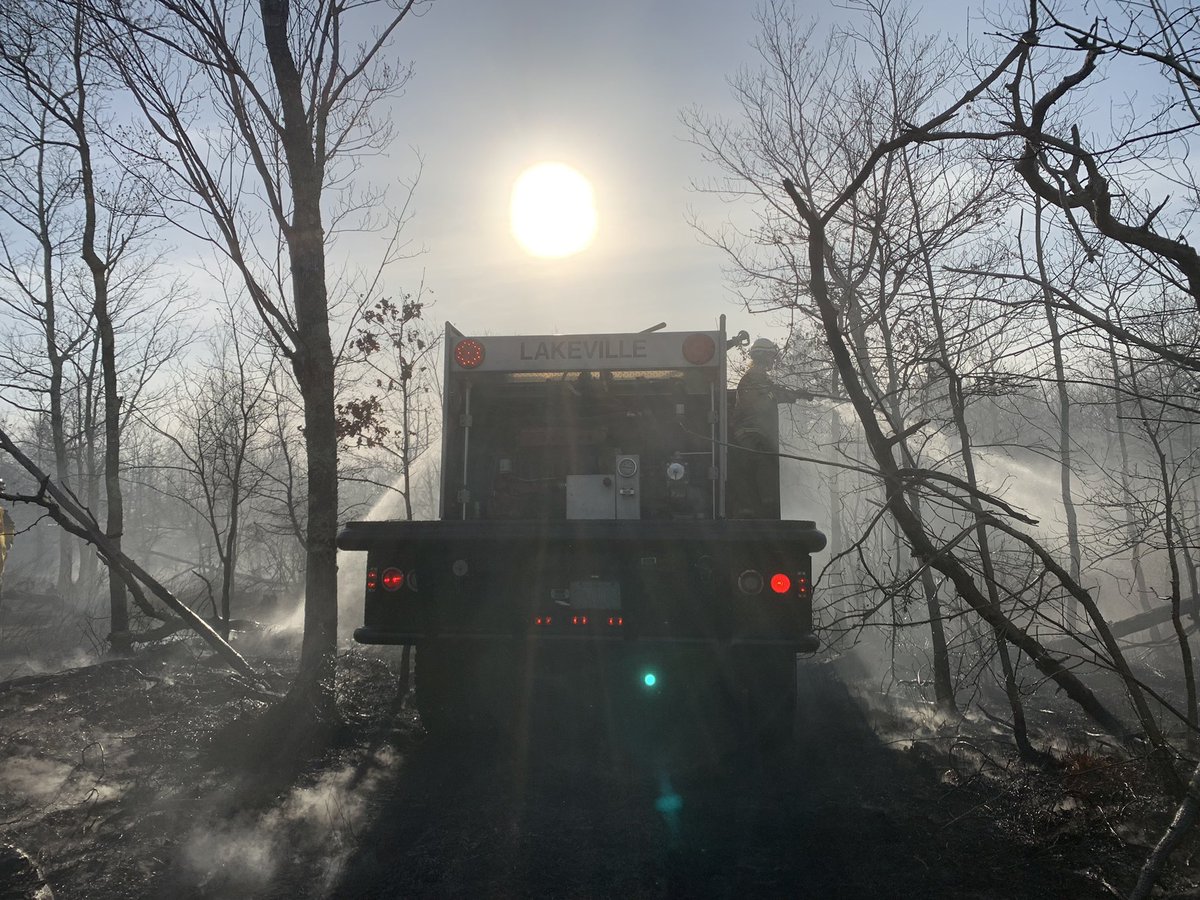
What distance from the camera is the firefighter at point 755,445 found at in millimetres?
7852

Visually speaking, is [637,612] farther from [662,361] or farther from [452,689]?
[662,361]

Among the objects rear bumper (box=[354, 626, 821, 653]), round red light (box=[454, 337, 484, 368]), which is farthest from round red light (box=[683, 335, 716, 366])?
rear bumper (box=[354, 626, 821, 653])

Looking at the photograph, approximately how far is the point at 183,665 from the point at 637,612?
5.95 metres

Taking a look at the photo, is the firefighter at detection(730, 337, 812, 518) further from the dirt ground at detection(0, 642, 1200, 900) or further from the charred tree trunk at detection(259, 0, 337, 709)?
the charred tree trunk at detection(259, 0, 337, 709)

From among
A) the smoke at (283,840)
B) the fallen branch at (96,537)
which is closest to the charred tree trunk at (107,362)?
the fallen branch at (96,537)

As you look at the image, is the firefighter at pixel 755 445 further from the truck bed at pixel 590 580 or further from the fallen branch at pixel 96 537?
the fallen branch at pixel 96 537

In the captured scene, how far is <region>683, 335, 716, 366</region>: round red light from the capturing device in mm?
7719

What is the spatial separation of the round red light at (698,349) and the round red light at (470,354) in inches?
70.8

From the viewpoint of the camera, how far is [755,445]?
8.12m

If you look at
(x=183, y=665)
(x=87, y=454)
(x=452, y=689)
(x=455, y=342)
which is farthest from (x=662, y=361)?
(x=87, y=454)

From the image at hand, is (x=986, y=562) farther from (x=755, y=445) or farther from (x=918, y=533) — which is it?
(x=755, y=445)

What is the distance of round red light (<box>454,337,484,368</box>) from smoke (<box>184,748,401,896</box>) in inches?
145

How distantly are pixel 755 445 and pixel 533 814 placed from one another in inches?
164

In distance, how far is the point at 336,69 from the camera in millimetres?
8195
